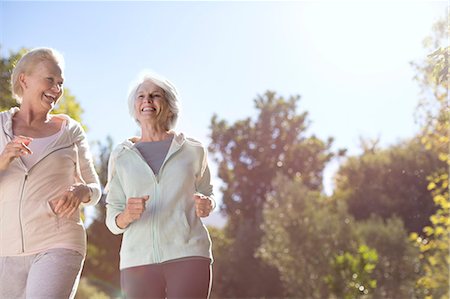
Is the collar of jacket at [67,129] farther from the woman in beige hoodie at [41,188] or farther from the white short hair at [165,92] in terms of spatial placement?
the white short hair at [165,92]

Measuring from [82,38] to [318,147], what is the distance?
306 inches

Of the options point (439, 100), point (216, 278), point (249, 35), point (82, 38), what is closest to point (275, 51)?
point (249, 35)

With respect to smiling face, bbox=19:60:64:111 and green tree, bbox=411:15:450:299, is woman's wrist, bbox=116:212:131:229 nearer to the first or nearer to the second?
smiling face, bbox=19:60:64:111

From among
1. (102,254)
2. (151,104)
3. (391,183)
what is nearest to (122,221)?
(151,104)

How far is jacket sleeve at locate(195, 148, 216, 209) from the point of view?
64.1 inches

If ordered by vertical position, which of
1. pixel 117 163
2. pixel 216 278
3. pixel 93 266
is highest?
pixel 216 278

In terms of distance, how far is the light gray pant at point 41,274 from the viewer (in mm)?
1522

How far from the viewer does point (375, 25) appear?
254 inches

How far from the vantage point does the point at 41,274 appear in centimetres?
154

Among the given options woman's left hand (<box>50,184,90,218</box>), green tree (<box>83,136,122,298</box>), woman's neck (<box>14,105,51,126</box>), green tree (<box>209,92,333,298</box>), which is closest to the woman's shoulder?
woman's left hand (<box>50,184,90,218</box>)

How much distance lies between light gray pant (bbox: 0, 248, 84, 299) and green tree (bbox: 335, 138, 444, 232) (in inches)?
261

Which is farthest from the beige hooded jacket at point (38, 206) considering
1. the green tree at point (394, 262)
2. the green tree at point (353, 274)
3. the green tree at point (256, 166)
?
the green tree at point (256, 166)

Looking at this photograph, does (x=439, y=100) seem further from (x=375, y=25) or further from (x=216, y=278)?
(x=216, y=278)

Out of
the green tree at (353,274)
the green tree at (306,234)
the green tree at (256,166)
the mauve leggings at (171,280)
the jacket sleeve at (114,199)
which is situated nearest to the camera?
the mauve leggings at (171,280)
